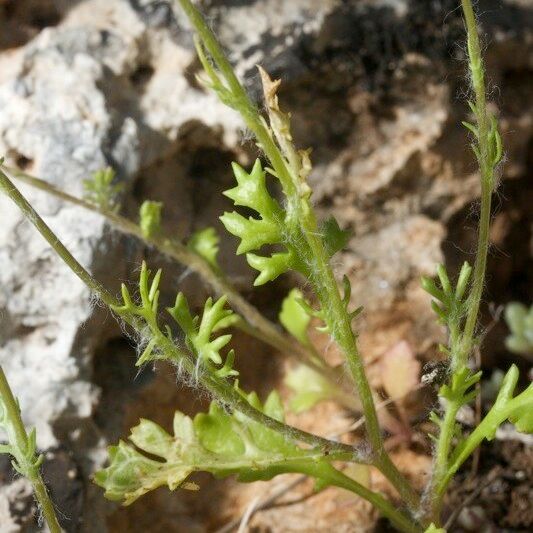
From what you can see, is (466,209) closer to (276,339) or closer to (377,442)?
(276,339)

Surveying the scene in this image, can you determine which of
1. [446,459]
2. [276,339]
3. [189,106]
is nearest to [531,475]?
[446,459]

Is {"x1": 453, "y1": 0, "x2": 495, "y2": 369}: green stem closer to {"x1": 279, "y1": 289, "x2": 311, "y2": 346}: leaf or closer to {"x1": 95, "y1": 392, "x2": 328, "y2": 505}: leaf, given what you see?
{"x1": 95, "y1": 392, "x2": 328, "y2": 505}: leaf

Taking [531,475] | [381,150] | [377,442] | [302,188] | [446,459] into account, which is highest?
[302,188]

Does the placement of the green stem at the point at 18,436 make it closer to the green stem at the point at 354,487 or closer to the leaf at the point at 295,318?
the green stem at the point at 354,487

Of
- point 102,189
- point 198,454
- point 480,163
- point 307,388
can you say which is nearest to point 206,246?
point 102,189

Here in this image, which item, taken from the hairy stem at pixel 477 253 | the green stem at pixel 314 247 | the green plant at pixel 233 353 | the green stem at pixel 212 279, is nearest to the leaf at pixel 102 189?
the green stem at pixel 212 279

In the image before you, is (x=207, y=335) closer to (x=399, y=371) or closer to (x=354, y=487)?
(x=354, y=487)
